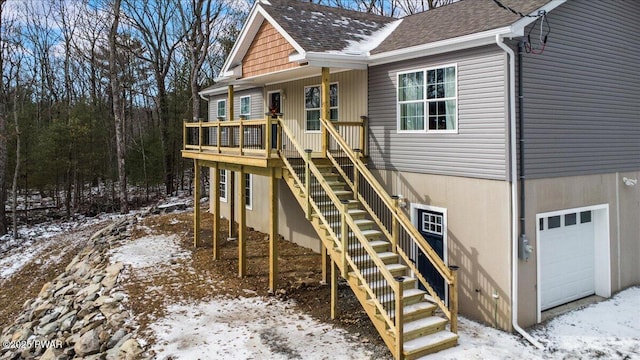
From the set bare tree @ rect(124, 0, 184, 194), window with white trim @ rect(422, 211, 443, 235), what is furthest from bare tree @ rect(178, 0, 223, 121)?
window with white trim @ rect(422, 211, 443, 235)

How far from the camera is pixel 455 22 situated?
9.49m

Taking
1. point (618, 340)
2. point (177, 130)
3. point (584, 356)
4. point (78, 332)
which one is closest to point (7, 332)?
point (78, 332)

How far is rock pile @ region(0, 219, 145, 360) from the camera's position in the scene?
8.09 m

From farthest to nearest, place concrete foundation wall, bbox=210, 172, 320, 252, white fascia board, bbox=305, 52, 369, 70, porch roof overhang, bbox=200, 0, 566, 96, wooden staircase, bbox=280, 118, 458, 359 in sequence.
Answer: concrete foundation wall, bbox=210, 172, 320, 252, white fascia board, bbox=305, 52, 369, 70, porch roof overhang, bbox=200, 0, 566, 96, wooden staircase, bbox=280, 118, 458, 359

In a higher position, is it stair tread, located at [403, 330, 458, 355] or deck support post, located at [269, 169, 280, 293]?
deck support post, located at [269, 169, 280, 293]

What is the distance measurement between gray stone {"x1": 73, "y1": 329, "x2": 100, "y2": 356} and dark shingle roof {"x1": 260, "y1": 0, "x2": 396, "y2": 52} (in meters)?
7.24

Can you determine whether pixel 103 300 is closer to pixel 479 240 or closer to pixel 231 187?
pixel 231 187

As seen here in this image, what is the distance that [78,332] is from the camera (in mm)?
8828

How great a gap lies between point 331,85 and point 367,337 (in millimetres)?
6738

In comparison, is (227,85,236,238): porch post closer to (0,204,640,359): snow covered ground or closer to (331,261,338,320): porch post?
(0,204,640,359): snow covered ground

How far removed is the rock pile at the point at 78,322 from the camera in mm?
8094

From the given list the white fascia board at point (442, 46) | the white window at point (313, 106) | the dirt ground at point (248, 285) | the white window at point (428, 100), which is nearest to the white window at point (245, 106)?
the white window at point (313, 106)

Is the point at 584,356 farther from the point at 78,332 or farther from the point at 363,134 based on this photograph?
the point at 78,332

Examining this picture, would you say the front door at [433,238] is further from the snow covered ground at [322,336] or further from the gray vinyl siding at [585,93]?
the gray vinyl siding at [585,93]
